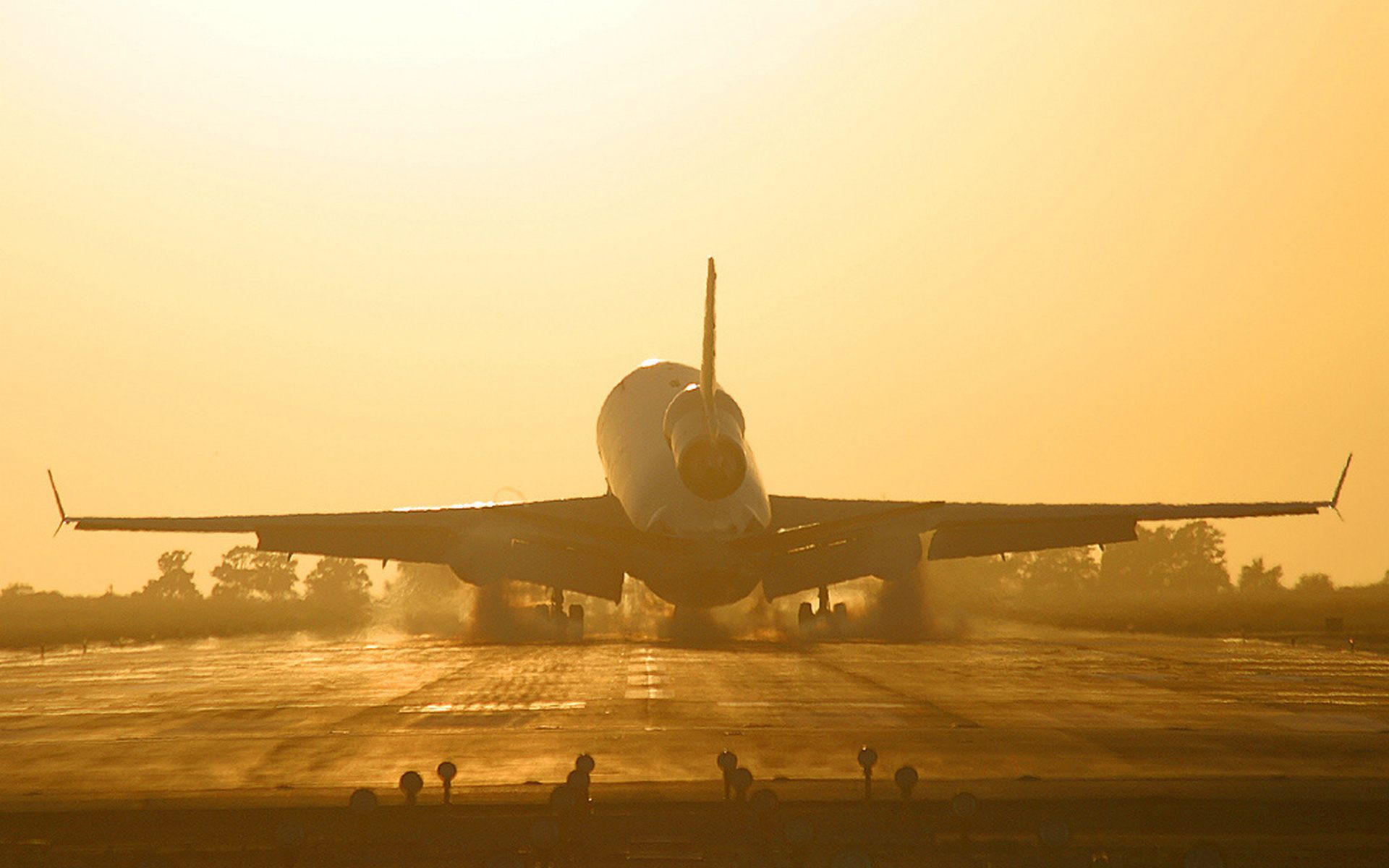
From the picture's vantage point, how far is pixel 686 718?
92.1 feet

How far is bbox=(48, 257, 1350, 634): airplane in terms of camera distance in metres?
44.6

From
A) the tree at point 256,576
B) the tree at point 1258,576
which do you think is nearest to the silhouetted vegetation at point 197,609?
the tree at point 256,576

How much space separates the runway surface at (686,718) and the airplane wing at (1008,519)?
491 centimetres

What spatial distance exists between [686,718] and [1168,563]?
152 m

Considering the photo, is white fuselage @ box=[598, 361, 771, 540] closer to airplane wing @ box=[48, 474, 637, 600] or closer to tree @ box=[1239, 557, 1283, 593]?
airplane wing @ box=[48, 474, 637, 600]

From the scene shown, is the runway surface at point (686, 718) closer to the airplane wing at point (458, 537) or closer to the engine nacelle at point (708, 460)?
the airplane wing at point (458, 537)

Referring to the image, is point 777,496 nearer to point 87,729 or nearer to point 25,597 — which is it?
point 87,729

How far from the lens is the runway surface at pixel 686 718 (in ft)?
70.5

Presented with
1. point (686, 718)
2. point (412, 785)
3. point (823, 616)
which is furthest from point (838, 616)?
point (412, 785)

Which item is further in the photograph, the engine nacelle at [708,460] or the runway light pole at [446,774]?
the engine nacelle at [708,460]

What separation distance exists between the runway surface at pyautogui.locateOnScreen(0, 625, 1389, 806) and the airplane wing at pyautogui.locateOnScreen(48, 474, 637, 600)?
304cm

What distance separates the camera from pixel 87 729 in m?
28.3

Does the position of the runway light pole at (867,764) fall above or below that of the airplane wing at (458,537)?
below

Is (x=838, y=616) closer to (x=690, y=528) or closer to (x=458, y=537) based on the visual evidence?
(x=690, y=528)
